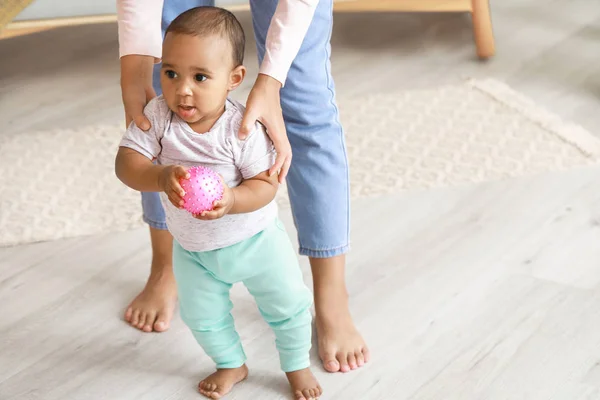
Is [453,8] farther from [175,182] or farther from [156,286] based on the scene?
[175,182]

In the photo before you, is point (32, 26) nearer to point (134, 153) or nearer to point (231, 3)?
point (231, 3)

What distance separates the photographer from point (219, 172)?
3.40 feet

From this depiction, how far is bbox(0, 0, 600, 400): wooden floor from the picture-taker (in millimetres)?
1284

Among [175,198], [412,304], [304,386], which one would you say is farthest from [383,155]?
[175,198]

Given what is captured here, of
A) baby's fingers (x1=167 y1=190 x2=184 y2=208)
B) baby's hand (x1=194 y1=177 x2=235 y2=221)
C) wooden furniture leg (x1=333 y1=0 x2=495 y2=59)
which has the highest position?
baby's fingers (x1=167 y1=190 x2=184 y2=208)

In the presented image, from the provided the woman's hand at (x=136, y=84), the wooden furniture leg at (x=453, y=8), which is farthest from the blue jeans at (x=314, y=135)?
the wooden furniture leg at (x=453, y=8)

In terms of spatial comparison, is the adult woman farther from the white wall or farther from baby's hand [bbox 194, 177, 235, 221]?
the white wall

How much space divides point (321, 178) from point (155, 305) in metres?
0.38

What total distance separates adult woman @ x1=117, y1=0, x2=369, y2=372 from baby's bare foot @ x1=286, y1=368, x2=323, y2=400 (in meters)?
0.06

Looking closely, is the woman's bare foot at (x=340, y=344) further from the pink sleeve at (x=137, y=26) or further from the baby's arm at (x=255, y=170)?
the pink sleeve at (x=137, y=26)

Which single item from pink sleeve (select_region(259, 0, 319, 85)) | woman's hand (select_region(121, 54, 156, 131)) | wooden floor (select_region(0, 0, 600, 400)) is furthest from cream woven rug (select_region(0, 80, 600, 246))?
pink sleeve (select_region(259, 0, 319, 85))

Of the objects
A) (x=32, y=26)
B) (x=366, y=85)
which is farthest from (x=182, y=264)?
(x=32, y=26)

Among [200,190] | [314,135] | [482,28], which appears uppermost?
[200,190]

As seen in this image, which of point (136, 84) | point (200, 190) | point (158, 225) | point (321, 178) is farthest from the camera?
point (158, 225)
